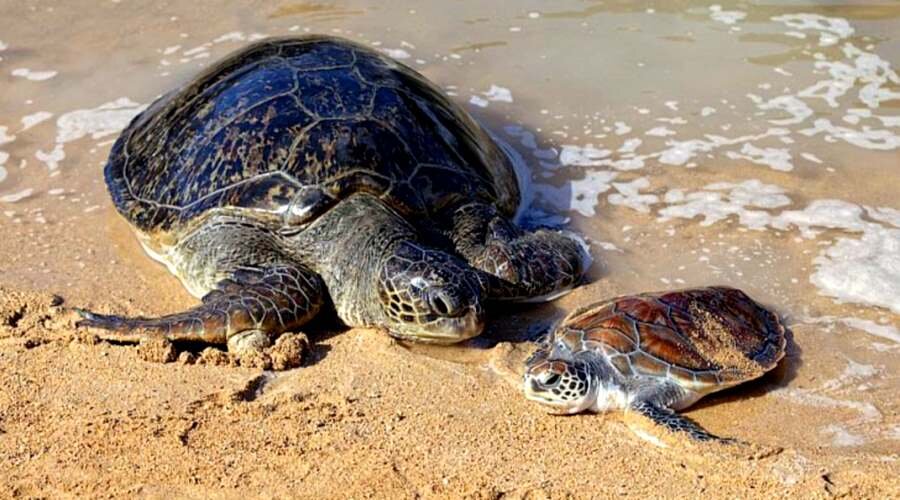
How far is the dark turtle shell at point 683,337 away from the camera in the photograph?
461cm

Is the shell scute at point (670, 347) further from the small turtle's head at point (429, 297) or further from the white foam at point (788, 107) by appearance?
the white foam at point (788, 107)

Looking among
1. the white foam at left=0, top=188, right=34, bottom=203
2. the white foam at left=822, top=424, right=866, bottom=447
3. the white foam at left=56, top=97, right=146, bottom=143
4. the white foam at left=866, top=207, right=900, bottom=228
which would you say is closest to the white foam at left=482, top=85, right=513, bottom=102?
the white foam at left=56, top=97, right=146, bottom=143

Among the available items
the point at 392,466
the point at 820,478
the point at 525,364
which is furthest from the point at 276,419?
the point at 820,478

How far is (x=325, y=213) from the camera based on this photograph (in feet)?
18.3

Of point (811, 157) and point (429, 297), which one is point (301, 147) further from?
point (811, 157)

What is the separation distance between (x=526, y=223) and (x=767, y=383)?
2036mm

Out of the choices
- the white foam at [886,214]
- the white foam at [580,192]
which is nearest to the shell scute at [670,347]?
the white foam at [580,192]

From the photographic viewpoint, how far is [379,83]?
6.11 metres

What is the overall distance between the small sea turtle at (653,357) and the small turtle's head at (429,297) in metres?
0.39

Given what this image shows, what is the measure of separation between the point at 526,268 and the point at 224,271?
1.55m

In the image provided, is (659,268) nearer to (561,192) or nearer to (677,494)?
(561,192)

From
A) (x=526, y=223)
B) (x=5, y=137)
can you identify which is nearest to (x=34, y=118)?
(x=5, y=137)

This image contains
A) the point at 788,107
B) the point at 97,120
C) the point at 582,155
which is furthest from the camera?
the point at 788,107

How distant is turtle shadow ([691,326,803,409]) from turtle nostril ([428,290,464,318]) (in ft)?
3.75
